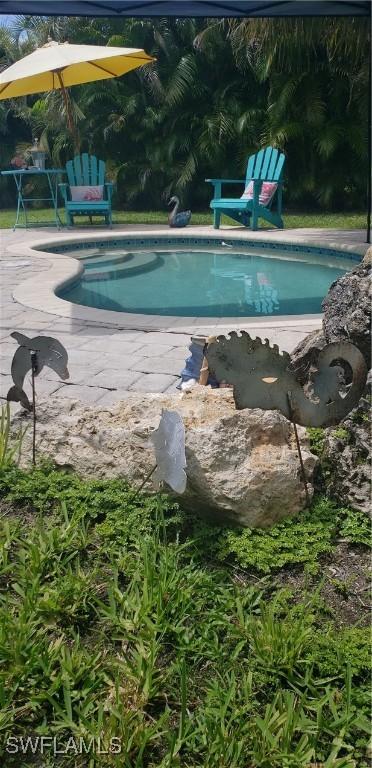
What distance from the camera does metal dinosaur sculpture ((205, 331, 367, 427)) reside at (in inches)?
77.7

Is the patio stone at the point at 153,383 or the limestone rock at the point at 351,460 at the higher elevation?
the limestone rock at the point at 351,460

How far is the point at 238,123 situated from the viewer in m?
12.1

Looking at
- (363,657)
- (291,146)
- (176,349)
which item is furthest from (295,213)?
(363,657)

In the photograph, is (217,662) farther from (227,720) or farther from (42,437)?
(42,437)

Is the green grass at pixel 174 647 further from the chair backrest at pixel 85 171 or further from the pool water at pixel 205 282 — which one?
the chair backrest at pixel 85 171

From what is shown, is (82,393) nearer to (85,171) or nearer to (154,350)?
(154,350)

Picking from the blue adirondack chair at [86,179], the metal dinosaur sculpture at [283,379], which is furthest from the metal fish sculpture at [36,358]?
the blue adirondack chair at [86,179]

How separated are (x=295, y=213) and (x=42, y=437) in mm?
11092

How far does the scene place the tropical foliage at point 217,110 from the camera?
10.9 meters

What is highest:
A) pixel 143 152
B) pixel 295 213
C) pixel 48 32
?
pixel 48 32

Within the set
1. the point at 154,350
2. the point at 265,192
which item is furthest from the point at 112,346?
the point at 265,192

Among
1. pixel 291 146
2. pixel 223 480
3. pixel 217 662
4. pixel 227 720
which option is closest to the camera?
pixel 227 720

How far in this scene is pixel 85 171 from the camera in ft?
36.4

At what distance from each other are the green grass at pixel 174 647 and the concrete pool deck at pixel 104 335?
1.23 meters
